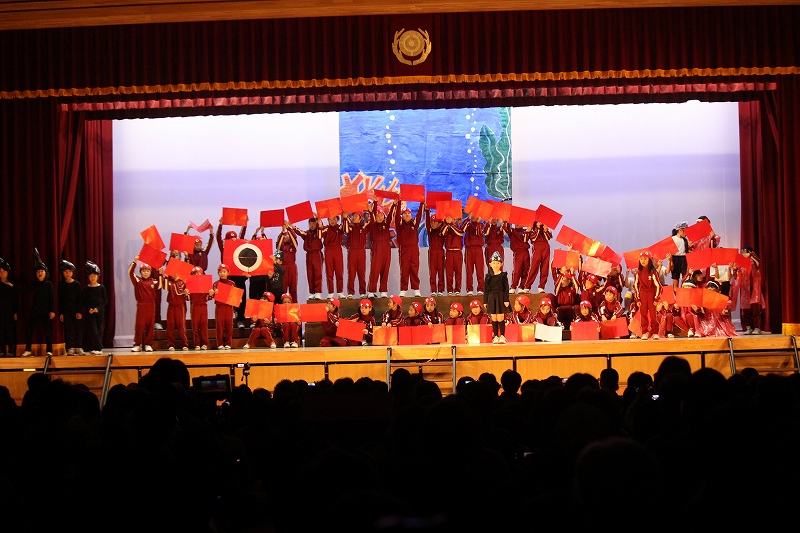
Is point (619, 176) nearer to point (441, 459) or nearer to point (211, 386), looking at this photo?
point (211, 386)

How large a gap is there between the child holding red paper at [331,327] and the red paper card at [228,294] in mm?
1153

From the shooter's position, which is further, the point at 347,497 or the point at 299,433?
the point at 299,433

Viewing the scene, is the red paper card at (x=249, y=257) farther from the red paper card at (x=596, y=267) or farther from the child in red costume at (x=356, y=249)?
the red paper card at (x=596, y=267)

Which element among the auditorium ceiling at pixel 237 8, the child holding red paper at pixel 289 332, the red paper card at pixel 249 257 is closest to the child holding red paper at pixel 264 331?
the child holding red paper at pixel 289 332

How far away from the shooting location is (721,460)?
239cm

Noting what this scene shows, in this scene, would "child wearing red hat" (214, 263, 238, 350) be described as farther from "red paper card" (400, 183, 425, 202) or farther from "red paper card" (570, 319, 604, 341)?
"red paper card" (570, 319, 604, 341)

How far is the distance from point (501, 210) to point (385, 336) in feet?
8.34

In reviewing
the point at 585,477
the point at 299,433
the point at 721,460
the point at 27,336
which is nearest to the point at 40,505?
the point at 299,433

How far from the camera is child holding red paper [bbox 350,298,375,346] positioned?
11078mm

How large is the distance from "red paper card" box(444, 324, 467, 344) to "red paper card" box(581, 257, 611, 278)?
2.24 m

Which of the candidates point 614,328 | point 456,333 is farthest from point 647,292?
point 456,333

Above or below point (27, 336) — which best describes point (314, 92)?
above

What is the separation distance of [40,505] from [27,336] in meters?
8.79

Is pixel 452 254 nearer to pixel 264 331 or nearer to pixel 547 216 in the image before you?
pixel 547 216
